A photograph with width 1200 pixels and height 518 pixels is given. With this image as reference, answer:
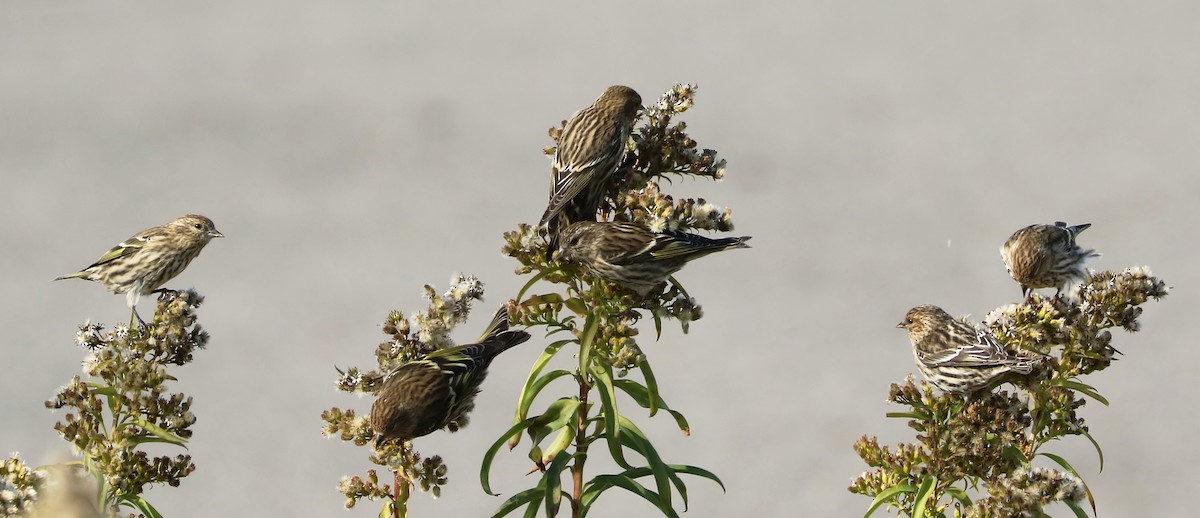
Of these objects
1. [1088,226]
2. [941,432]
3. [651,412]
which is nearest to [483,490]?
[651,412]

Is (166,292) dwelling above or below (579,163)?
below

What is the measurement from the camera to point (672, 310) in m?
5.64

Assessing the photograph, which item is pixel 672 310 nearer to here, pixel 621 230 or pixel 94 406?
pixel 621 230

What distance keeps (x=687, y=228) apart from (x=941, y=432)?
1.67 metres

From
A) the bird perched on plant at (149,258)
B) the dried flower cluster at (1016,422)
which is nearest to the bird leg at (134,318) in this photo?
the bird perched on plant at (149,258)

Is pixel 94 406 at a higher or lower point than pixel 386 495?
higher

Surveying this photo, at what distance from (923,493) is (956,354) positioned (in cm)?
104

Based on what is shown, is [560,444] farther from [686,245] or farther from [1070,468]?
[1070,468]

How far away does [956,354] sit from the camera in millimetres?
6449

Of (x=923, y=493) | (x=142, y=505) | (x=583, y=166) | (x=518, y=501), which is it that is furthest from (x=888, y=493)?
(x=142, y=505)

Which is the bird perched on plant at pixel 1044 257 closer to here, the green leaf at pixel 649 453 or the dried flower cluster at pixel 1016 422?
the dried flower cluster at pixel 1016 422

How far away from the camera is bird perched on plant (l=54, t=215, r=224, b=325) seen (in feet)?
22.2

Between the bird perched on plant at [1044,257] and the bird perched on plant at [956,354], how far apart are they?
120cm

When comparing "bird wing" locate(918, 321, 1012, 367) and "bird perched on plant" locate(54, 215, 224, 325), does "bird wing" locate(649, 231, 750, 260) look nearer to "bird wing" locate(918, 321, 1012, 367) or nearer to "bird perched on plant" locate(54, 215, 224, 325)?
"bird wing" locate(918, 321, 1012, 367)
